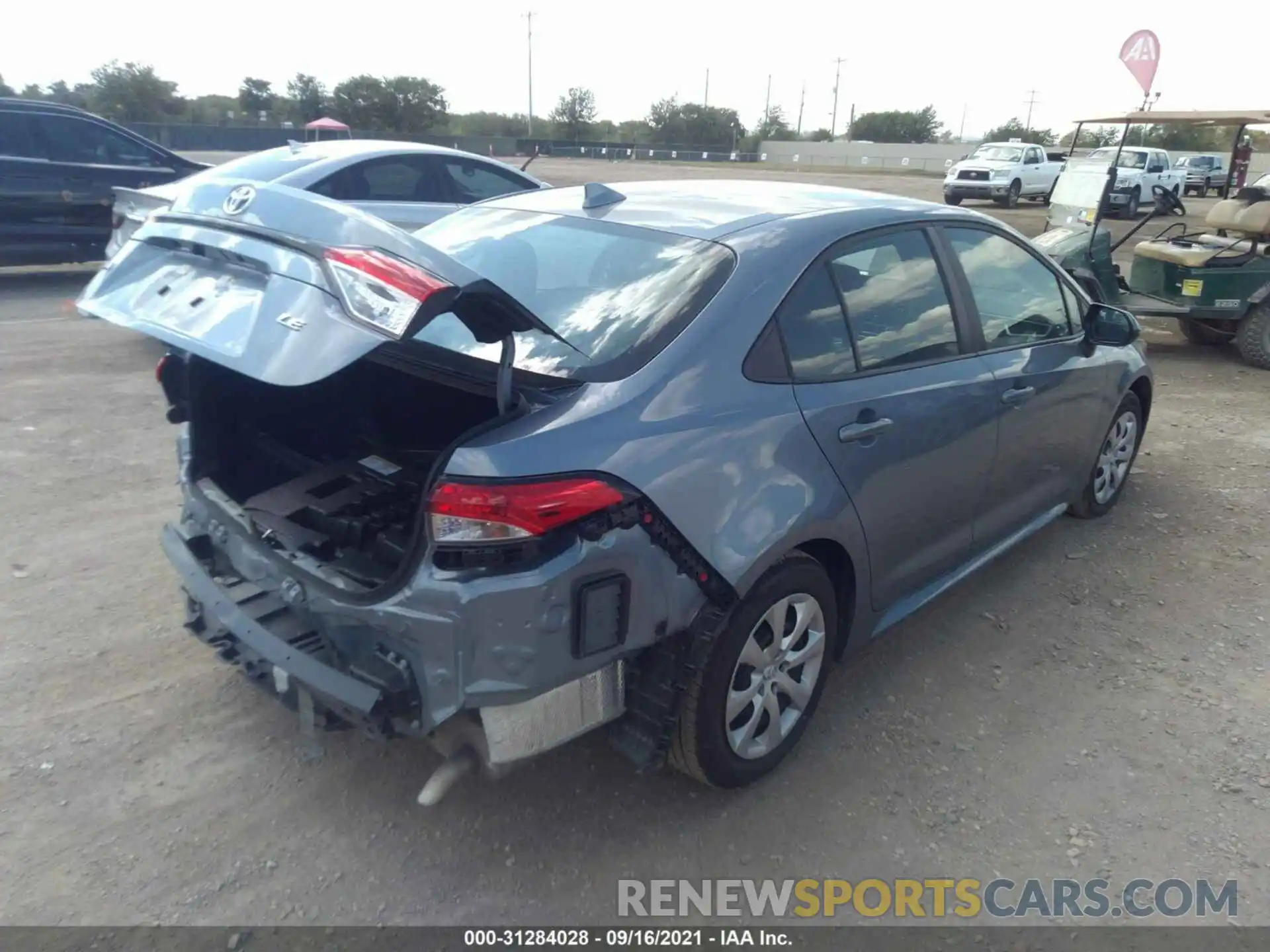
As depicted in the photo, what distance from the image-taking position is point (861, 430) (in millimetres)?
2963

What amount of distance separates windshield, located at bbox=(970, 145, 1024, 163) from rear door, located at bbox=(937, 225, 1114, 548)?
26.1 meters

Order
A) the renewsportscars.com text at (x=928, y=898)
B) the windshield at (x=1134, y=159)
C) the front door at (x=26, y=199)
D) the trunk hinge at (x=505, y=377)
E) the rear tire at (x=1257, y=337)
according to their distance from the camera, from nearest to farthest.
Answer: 1. the trunk hinge at (x=505, y=377)
2. the renewsportscars.com text at (x=928, y=898)
3. the rear tire at (x=1257, y=337)
4. the front door at (x=26, y=199)
5. the windshield at (x=1134, y=159)

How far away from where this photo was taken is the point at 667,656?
8.44 feet

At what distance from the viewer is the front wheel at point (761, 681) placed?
105 inches

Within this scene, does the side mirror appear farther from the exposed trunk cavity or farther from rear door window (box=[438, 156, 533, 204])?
rear door window (box=[438, 156, 533, 204])

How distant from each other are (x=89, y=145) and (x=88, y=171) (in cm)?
35

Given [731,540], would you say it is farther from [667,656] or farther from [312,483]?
[312,483]

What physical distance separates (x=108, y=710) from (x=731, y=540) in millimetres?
2206

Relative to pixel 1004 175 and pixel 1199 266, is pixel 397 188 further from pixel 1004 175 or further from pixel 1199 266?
pixel 1004 175

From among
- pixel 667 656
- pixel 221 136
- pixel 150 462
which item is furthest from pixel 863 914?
pixel 221 136

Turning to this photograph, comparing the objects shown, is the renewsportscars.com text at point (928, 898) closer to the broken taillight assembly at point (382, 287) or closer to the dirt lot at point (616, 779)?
the dirt lot at point (616, 779)

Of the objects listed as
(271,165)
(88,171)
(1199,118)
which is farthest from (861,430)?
(88,171)

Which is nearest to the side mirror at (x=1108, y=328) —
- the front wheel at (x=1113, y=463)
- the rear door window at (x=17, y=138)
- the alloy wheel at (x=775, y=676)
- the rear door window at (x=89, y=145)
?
the front wheel at (x=1113, y=463)

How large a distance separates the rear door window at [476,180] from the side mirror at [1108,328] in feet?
17.2
